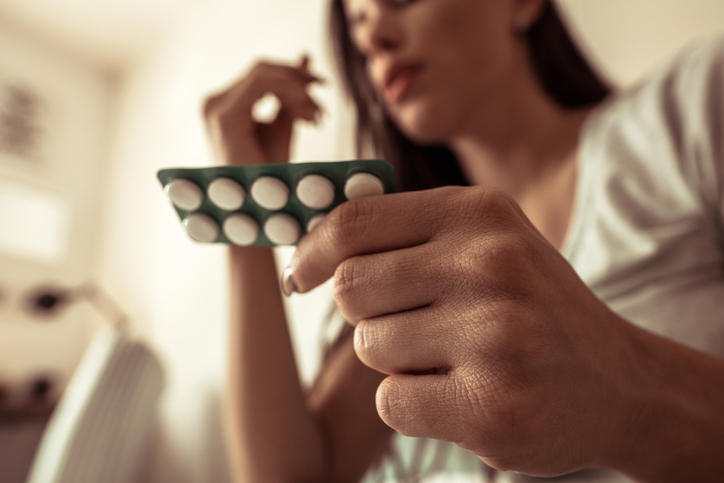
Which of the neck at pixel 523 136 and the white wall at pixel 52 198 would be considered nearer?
the neck at pixel 523 136

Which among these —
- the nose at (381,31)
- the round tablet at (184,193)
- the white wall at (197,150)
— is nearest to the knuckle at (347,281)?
the round tablet at (184,193)

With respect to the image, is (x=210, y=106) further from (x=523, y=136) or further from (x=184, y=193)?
(x=523, y=136)

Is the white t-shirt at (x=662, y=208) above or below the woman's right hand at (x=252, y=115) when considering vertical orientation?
below

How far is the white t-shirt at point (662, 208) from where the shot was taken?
455mm

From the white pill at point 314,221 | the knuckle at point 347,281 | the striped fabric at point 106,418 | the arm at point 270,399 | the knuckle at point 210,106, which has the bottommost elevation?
the striped fabric at point 106,418

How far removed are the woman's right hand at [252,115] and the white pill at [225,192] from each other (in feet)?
0.83

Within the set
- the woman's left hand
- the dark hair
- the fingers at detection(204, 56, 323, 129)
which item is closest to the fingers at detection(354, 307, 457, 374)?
the woman's left hand

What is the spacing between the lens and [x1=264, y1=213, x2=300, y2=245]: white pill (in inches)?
11.3

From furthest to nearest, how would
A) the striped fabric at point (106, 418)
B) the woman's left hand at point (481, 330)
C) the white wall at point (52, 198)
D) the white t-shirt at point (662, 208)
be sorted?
the white wall at point (52, 198) < the striped fabric at point (106, 418) < the white t-shirt at point (662, 208) < the woman's left hand at point (481, 330)

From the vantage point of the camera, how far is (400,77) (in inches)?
25.8

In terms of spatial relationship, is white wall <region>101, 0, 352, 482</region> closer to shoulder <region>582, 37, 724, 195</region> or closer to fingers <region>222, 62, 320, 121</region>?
fingers <region>222, 62, 320, 121</region>

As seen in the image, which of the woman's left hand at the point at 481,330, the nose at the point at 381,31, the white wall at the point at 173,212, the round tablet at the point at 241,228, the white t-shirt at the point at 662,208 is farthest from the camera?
the white wall at the point at 173,212

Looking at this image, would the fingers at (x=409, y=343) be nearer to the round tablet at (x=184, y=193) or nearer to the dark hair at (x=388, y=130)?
the round tablet at (x=184, y=193)

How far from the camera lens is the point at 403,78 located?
654mm
